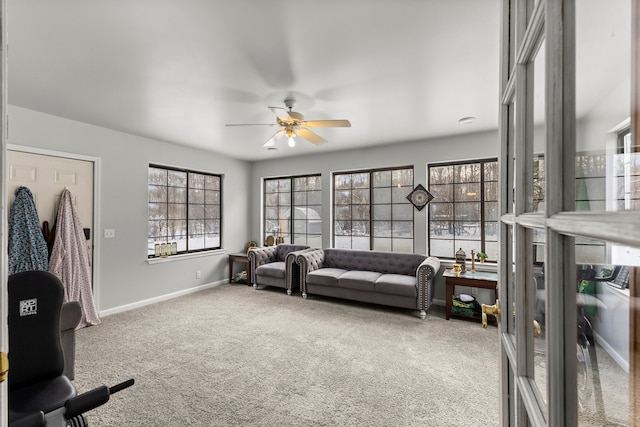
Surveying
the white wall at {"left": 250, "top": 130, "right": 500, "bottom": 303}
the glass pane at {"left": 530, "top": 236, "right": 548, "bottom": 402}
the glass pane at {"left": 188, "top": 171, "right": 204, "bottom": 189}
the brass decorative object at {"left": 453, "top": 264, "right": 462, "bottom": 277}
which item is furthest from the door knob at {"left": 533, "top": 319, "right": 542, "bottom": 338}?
the glass pane at {"left": 188, "top": 171, "right": 204, "bottom": 189}

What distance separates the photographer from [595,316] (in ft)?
1.44

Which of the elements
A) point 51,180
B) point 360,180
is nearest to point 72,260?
point 51,180

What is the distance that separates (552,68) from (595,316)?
38cm

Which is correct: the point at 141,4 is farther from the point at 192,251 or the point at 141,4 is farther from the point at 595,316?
the point at 192,251

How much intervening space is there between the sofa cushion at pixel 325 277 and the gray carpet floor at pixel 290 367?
1.63 ft

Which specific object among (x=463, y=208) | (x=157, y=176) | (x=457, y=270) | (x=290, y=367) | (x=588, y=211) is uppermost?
(x=157, y=176)

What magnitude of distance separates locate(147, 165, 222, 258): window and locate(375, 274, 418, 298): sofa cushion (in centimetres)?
332

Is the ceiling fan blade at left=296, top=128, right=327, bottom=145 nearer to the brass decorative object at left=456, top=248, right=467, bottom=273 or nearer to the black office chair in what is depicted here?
the black office chair

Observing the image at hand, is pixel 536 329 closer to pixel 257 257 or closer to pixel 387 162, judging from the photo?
pixel 387 162

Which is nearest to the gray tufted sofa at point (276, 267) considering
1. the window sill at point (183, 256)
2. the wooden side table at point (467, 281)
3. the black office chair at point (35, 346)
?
the window sill at point (183, 256)

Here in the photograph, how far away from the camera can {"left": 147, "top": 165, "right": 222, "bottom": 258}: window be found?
4.73m

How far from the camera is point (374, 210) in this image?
5242mm

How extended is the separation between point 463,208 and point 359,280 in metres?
1.91

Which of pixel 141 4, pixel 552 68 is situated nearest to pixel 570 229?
pixel 552 68
